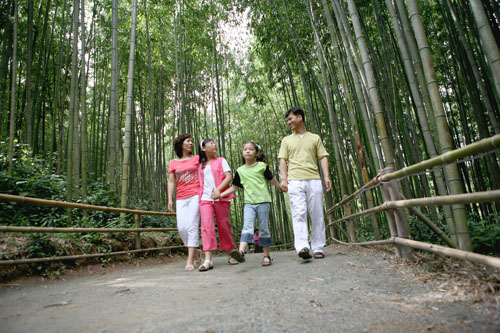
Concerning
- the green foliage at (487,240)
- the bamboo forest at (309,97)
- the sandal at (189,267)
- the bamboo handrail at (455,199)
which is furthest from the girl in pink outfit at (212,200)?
→ the green foliage at (487,240)

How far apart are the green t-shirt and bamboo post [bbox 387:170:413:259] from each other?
1113mm

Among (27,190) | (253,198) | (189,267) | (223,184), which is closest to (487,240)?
(253,198)

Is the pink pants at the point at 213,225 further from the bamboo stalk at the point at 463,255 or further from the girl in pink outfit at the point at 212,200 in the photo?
the bamboo stalk at the point at 463,255

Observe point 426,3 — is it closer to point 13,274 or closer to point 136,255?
point 136,255

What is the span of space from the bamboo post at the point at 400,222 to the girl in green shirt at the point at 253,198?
1071 millimetres

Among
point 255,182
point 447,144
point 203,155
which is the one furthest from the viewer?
point 203,155

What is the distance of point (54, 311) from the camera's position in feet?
4.70

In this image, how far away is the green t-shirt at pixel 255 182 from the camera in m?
2.82

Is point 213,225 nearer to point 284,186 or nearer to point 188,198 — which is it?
point 188,198

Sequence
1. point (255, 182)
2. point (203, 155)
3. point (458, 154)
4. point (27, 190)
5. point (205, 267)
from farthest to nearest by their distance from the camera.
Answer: point (27, 190), point (203, 155), point (255, 182), point (205, 267), point (458, 154)

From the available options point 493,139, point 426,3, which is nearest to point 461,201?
point 493,139

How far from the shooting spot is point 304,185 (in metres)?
2.72

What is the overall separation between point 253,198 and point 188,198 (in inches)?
24.6

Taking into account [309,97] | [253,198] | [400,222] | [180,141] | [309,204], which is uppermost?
[309,97]
